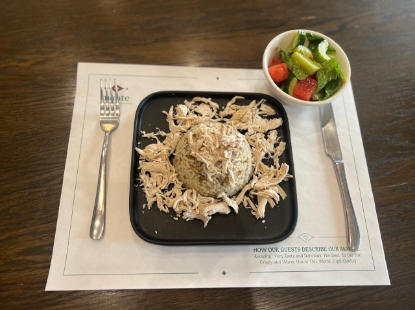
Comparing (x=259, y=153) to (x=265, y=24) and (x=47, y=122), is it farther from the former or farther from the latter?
(x=47, y=122)

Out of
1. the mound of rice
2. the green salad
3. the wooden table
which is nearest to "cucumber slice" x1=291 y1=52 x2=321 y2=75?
the green salad

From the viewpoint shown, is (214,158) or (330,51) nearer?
(214,158)

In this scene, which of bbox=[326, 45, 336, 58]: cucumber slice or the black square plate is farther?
bbox=[326, 45, 336, 58]: cucumber slice

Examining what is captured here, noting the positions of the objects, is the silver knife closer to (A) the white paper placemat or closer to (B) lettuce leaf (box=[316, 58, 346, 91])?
(A) the white paper placemat

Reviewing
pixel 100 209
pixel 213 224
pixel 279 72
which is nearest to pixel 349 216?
pixel 213 224

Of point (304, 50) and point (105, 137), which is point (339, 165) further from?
point (105, 137)

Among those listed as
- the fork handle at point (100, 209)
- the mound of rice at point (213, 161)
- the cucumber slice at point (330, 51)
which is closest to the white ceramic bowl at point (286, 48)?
the cucumber slice at point (330, 51)

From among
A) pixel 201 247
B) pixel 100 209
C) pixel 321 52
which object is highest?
pixel 321 52

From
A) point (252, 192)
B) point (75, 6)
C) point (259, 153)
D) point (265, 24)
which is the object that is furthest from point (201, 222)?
point (75, 6)
